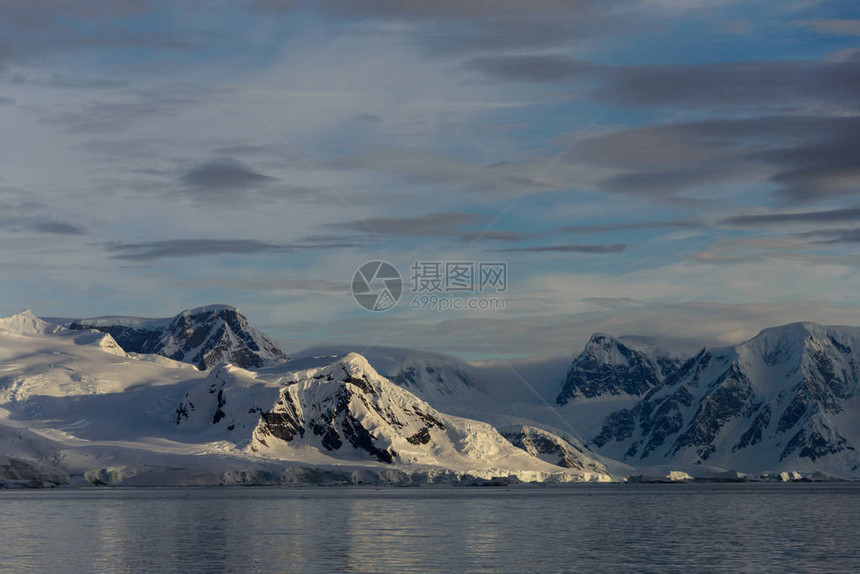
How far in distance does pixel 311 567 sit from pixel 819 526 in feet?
285

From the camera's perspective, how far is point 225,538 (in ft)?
479

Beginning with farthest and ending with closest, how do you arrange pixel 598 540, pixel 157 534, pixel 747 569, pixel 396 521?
pixel 396 521 < pixel 157 534 < pixel 598 540 < pixel 747 569

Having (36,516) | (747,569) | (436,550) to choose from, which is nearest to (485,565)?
(436,550)

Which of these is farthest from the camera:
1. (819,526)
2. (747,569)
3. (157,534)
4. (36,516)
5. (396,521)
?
(36,516)

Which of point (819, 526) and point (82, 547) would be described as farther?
point (819, 526)

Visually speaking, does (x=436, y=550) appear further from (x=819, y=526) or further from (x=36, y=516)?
(x=36, y=516)

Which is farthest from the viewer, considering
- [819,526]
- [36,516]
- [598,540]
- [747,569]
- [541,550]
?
[36,516]

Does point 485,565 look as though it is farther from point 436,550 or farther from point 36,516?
point 36,516

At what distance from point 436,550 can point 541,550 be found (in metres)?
11.3

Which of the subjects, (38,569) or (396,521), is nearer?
(38,569)

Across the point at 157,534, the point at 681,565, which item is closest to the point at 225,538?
the point at 157,534

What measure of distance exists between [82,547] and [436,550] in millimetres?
40626

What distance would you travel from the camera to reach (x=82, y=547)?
134m

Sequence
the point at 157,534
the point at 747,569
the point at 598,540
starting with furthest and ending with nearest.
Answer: the point at 157,534, the point at 598,540, the point at 747,569
